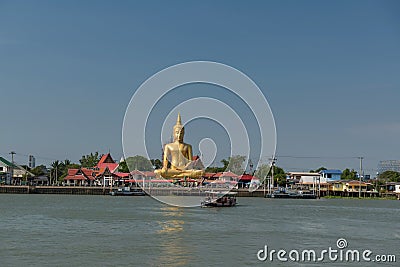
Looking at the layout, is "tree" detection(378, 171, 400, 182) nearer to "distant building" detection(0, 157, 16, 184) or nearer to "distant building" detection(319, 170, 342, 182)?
"distant building" detection(319, 170, 342, 182)

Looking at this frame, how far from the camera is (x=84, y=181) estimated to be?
8662 cm

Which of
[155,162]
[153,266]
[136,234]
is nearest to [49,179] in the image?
[155,162]

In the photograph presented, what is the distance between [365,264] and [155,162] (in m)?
80.0

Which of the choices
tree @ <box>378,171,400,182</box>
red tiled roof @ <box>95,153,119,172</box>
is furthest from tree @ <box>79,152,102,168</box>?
tree @ <box>378,171,400,182</box>

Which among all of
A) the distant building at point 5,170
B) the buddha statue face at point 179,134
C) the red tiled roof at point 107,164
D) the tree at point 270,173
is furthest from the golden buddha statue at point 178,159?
the distant building at point 5,170

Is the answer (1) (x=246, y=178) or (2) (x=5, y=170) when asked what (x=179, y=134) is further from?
(2) (x=5, y=170)

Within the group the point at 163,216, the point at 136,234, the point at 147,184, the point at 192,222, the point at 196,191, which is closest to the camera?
the point at 136,234

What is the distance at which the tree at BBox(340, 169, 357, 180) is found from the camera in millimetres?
99175

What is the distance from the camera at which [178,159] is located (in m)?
60.2

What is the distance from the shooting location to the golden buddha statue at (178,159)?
5969 centimetres

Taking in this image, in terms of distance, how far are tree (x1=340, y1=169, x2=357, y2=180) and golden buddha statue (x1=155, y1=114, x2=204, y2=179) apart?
44335 mm

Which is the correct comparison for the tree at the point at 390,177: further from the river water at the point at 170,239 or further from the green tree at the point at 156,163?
the river water at the point at 170,239

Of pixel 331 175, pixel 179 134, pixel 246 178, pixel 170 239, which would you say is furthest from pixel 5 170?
pixel 170 239

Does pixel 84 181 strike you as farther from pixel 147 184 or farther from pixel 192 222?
pixel 192 222
